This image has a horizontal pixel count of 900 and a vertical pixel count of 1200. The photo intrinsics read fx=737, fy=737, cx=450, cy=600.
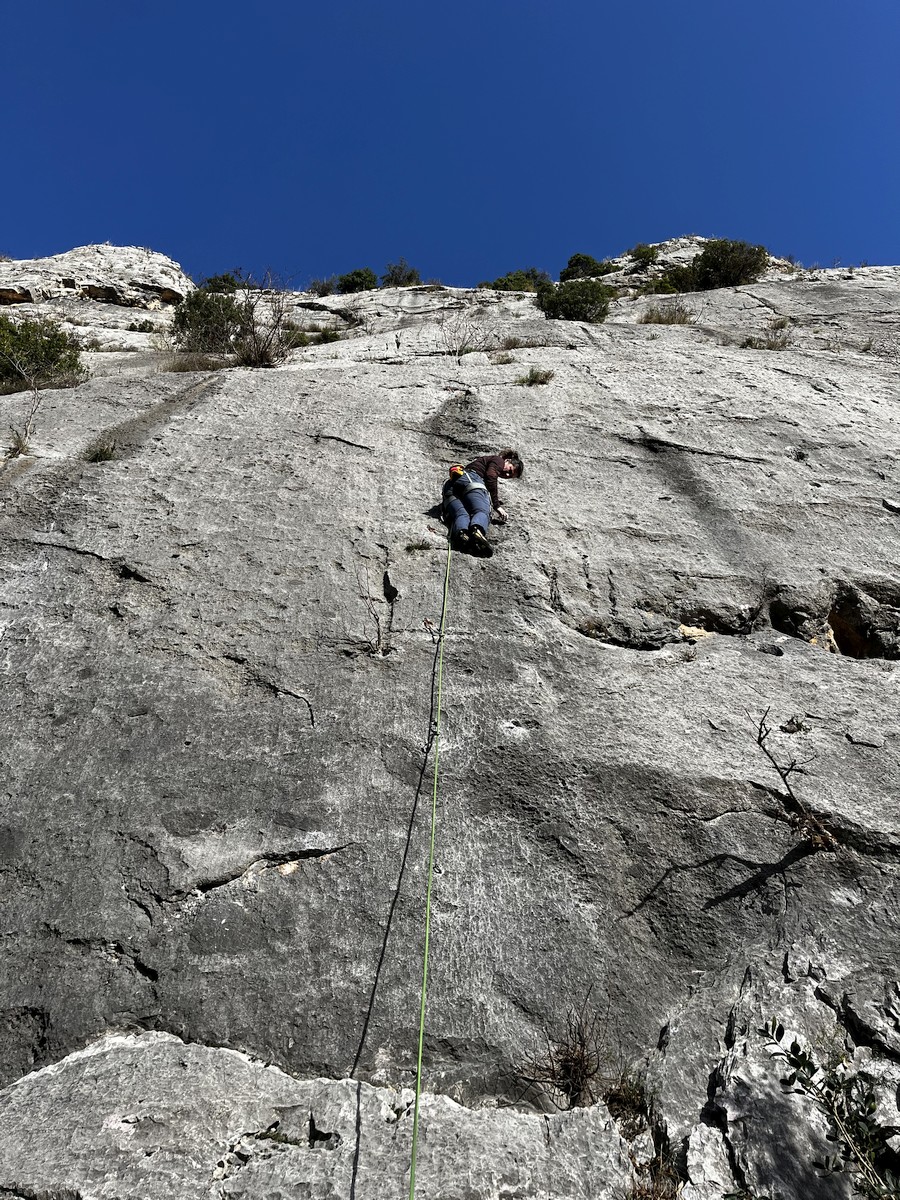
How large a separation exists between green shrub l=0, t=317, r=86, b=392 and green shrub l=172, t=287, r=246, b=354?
2.01m

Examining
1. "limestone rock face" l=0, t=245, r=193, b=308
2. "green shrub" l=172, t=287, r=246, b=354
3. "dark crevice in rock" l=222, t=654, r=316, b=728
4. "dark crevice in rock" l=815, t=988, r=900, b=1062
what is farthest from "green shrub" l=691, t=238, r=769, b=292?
"dark crevice in rock" l=815, t=988, r=900, b=1062

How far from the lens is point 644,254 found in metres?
20.3

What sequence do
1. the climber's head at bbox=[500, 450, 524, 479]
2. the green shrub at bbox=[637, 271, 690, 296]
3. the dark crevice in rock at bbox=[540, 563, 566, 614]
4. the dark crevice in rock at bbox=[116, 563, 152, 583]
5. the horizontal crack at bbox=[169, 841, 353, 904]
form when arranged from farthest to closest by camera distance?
the green shrub at bbox=[637, 271, 690, 296] < the climber's head at bbox=[500, 450, 524, 479] < the dark crevice in rock at bbox=[540, 563, 566, 614] < the dark crevice in rock at bbox=[116, 563, 152, 583] < the horizontal crack at bbox=[169, 841, 353, 904]

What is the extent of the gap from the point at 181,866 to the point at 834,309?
12384mm

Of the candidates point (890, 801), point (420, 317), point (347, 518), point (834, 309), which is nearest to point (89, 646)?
point (347, 518)

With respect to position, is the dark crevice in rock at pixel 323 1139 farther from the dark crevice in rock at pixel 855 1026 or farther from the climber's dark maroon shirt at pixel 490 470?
the climber's dark maroon shirt at pixel 490 470

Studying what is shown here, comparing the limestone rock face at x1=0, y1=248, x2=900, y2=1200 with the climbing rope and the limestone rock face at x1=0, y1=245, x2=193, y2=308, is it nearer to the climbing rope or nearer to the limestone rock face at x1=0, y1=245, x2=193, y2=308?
the climbing rope

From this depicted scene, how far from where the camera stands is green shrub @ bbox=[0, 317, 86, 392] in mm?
7445

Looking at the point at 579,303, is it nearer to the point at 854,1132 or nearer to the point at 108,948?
the point at 108,948

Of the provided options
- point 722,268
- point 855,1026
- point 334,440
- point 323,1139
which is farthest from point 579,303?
point 323,1139

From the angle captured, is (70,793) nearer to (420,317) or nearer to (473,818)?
(473,818)

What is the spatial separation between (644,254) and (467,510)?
18.1m

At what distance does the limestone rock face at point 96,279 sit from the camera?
44.8ft

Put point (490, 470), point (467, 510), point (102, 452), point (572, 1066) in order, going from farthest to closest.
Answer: point (490, 470)
point (102, 452)
point (467, 510)
point (572, 1066)
